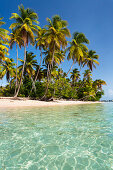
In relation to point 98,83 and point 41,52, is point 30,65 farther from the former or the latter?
point 98,83

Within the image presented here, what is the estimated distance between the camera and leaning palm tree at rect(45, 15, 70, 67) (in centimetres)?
2153

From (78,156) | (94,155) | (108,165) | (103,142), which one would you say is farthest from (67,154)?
(103,142)

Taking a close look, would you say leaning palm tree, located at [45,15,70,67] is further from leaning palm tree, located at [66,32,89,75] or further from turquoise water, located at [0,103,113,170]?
turquoise water, located at [0,103,113,170]

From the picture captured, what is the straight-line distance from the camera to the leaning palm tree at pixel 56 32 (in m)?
21.5

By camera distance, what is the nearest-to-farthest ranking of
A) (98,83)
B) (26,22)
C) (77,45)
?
(26,22) < (77,45) < (98,83)

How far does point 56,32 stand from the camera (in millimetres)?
21406

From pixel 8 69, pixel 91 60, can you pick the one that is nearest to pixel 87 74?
pixel 91 60

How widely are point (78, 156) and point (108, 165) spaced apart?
2.23ft

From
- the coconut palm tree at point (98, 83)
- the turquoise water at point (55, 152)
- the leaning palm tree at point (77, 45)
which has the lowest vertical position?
the turquoise water at point (55, 152)

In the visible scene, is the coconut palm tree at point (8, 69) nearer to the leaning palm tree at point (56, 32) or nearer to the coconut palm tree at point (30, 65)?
the coconut palm tree at point (30, 65)

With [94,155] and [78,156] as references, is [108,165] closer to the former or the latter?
[94,155]

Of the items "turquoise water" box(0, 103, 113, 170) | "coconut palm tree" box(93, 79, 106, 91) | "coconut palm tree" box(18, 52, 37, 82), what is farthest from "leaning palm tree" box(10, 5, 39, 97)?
"coconut palm tree" box(93, 79, 106, 91)

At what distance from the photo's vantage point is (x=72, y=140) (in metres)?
3.77

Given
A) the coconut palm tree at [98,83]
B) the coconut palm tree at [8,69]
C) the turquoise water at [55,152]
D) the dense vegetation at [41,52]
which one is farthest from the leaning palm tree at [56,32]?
the coconut palm tree at [98,83]
